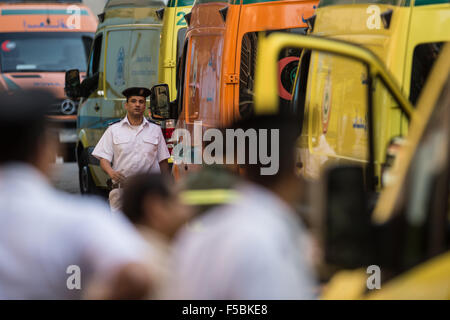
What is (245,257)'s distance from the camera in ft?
8.44

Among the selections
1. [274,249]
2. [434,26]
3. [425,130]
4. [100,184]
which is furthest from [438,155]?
[100,184]

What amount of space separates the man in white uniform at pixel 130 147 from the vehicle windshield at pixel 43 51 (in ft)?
35.7

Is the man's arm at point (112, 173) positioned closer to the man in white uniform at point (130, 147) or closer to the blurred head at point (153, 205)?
the man in white uniform at point (130, 147)

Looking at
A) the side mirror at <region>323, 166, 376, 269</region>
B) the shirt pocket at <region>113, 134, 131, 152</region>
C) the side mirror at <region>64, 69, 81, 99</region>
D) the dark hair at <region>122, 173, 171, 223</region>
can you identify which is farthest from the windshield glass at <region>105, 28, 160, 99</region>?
the side mirror at <region>323, 166, 376, 269</region>

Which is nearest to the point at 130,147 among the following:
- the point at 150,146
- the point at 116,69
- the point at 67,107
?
the point at 150,146

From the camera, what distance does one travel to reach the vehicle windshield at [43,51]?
18.6 metres

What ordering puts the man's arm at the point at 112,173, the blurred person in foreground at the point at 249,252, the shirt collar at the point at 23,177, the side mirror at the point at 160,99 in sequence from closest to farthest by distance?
1. the blurred person in foreground at the point at 249,252
2. the shirt collar at the point at 23,177
3. the man's arm at the point at 112,173
4. the side mirror at the point at 160,99

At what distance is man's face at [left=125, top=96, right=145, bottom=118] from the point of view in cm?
780

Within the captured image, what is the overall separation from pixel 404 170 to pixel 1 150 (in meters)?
1.28

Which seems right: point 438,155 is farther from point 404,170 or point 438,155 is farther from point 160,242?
point 160,242

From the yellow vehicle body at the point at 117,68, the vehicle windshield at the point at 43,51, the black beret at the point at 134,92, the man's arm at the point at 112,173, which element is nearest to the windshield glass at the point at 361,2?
the black beret at the point at 134,92

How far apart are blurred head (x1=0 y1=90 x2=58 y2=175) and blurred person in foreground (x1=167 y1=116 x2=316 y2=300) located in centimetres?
57

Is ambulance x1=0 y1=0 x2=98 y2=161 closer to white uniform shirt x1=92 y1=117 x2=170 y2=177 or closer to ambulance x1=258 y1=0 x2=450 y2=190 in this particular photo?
white uniform shirt x1=92 y1=117 x2=170 y2=177

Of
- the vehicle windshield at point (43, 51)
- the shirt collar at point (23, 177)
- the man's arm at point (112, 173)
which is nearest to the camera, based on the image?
the shirt collar at point (23, 177)
